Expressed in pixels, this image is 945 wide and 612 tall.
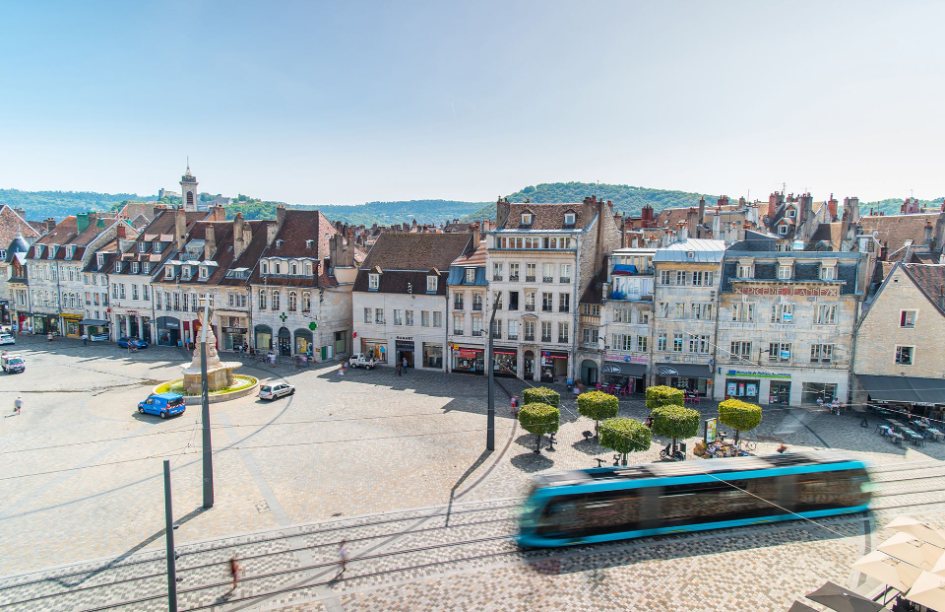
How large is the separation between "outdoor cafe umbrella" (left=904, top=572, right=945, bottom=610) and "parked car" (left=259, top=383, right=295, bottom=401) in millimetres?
36905

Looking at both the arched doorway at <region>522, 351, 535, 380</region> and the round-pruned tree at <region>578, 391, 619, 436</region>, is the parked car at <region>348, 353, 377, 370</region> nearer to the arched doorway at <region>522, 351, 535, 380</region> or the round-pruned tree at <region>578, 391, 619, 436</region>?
the arched doorway at <region>522, 351, 535, 380</region>

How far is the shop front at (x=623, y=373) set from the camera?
4400cm

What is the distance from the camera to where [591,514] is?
1988 cm

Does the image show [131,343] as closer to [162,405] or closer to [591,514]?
[162,405]

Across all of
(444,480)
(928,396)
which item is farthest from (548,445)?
(928,396)

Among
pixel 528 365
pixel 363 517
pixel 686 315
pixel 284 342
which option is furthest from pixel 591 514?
pixel 284 342

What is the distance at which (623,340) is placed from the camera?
4488cm

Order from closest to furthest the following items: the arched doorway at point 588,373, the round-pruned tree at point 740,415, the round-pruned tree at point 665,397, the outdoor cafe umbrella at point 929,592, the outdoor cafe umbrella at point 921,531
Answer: the outdoor cafe umbrella at point 929,592
the outdoor cafe umbrella at point 921,531
the round-pruned tree at point 740,415
the round-pruned tree at point 665,397
the arched doorway at point 588,373

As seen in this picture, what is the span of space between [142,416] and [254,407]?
686 centimetres

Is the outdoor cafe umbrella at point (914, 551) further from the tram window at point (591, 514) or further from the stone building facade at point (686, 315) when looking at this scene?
the stone building facade at point (686, 315)

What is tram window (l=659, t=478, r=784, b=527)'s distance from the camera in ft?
68.0

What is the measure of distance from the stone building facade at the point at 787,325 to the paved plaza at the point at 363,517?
379 cm

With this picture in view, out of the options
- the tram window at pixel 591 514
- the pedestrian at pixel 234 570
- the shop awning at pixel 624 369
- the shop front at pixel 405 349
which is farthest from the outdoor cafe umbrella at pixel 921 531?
the shop front at pixel 405 349

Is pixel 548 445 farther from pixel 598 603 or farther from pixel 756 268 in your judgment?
pixel 756 268
